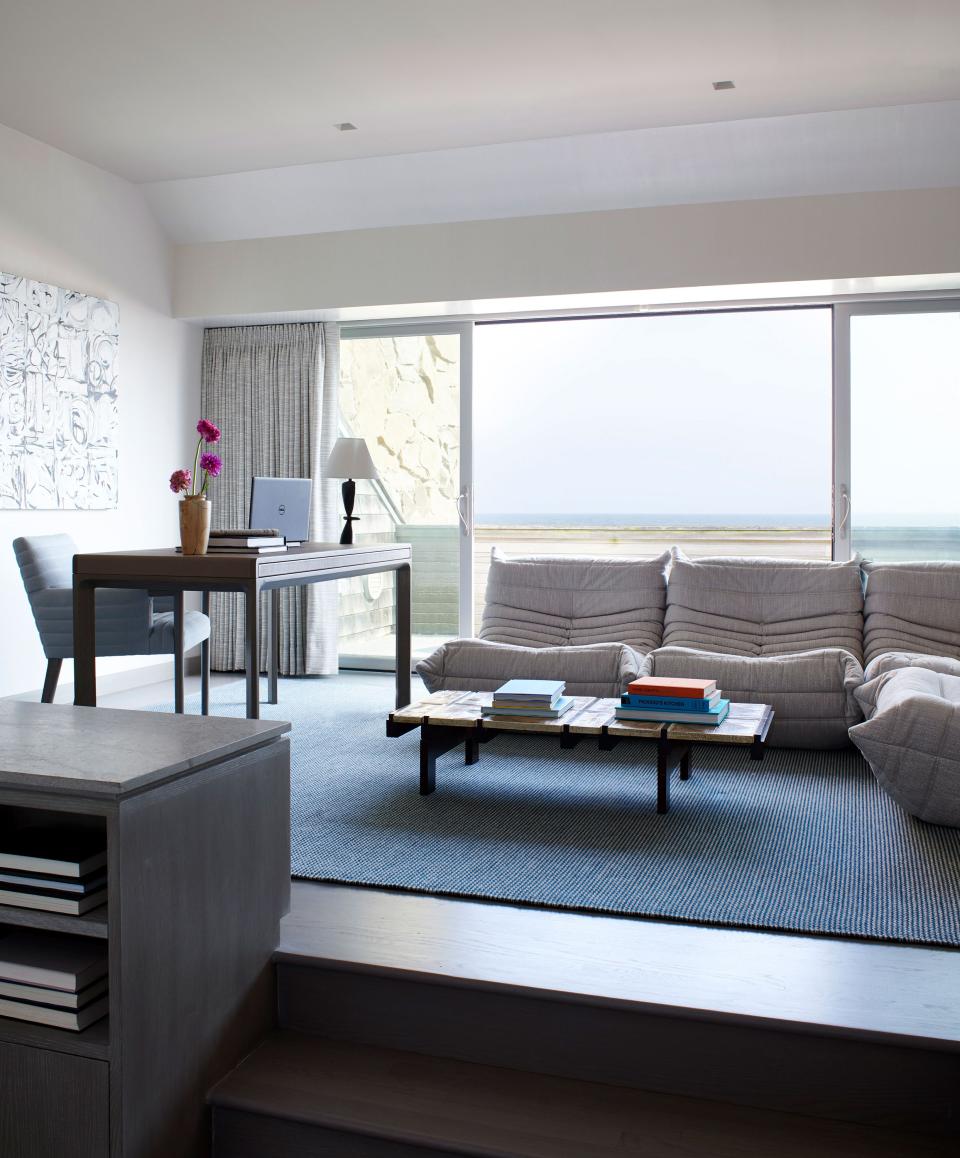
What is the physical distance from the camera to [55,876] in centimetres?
168

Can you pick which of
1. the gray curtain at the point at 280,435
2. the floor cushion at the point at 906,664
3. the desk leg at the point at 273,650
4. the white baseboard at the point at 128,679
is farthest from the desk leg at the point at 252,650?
the gray curtain at the point at 280,435

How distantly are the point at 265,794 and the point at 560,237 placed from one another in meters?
4.12

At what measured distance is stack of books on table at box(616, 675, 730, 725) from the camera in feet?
10.5

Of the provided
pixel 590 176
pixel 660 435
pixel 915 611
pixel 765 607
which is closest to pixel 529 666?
pixel 765 607

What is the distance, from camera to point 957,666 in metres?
3.99

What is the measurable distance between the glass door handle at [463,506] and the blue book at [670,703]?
9.57 ft

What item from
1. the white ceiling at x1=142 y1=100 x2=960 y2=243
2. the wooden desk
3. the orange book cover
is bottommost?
the orange book cover

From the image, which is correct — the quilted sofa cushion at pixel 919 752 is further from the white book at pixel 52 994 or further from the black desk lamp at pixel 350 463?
the black desk lamp at pixel 350 463

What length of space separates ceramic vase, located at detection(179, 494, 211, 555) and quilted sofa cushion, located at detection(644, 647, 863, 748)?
1.78m

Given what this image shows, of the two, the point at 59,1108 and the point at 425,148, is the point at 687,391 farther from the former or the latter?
the point at 59,1108

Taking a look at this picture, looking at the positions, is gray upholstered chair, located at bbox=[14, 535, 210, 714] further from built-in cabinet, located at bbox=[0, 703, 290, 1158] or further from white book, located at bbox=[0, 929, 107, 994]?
white book, located at bbox=[0, 929, 107, 994]

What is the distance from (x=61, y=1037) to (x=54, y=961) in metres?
0.12

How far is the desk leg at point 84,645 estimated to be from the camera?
3.38 meters

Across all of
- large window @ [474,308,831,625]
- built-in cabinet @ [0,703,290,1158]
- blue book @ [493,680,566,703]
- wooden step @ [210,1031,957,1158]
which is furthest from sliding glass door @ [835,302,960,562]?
large window @ [474,308,831,625]
